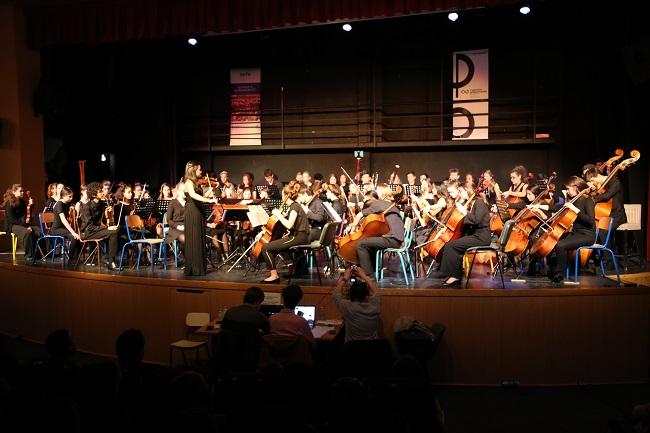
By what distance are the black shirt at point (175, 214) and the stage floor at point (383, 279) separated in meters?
0.62

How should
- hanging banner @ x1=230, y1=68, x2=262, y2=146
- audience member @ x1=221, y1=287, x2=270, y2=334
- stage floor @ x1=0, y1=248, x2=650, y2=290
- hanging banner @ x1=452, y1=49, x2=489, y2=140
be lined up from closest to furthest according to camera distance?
audience member @ x1=221, y1=287, x2=270, y2=334 → stage floor @ x1=0, y1=248, x2=650, y2=290 → hanging banner @ x1=452, y1=49, x2=489, y2=140 → hanging banner @ x1=230, y1=68, x2=262, y2=146

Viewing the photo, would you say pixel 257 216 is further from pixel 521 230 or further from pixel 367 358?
pixel 367 358

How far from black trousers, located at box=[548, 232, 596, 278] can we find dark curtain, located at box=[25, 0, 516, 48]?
11.4 feet

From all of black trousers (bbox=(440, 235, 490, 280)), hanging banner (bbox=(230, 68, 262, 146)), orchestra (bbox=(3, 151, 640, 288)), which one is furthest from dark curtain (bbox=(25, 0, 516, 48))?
hanging banner (bbox=(230, 68, 262, 146))

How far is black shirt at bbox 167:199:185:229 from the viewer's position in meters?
8.74

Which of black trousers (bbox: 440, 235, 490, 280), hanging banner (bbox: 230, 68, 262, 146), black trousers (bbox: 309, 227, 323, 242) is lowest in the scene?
black trousers (bbox: 440, 235, 490, 280)

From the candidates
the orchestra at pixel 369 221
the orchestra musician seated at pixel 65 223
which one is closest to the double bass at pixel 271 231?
the orchestra at pixel 369 221

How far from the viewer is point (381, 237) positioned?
25.3 ft

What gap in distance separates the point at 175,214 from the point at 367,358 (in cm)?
482

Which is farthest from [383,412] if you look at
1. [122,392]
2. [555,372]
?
[555,372]

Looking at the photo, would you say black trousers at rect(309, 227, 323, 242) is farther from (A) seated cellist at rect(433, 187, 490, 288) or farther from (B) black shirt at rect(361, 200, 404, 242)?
(A) seated cellist at rect(433, 187, 490, 288)

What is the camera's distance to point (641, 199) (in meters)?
11.0

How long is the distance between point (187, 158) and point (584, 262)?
33.4 ft

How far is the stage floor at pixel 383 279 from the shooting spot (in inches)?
279
